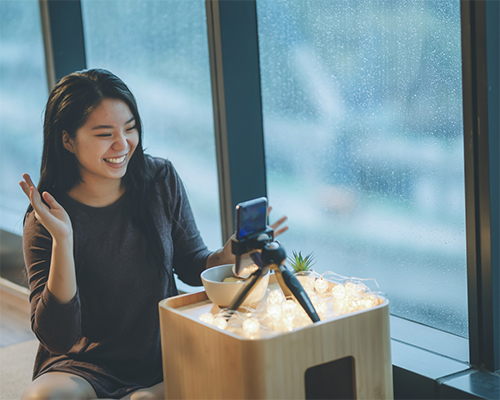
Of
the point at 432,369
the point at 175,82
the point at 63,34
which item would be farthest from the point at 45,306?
the point at 63,34

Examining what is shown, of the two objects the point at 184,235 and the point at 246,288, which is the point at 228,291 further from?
the point at 184,235

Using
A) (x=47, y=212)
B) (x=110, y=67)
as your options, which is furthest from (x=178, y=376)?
(x=110, y=67)

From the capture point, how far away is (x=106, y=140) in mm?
1394

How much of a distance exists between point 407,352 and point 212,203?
107cm

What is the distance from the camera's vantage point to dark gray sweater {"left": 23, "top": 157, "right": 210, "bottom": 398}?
1.39 meters

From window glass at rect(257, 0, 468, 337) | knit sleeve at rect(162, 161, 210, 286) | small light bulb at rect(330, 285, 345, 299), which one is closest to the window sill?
window glass at rect(257, 0, 468, 337)

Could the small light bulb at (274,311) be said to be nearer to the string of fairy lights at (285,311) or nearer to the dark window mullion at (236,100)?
the string of fairy lights at (285,311)

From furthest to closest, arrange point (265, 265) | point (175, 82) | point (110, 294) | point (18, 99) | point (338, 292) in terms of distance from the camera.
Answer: point (18, 99) < point (175, 82) < point (110, 294) < point (338, 292) < point (265, 265)

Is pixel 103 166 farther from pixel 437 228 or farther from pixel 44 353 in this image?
pixel 437 228

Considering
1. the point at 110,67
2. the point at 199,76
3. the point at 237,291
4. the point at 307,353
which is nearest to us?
the point at 307,353

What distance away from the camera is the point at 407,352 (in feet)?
5.06

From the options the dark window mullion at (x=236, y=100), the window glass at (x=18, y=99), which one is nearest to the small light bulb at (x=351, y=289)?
the dark window mullion at (x=236, y=100)

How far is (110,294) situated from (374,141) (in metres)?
0.88

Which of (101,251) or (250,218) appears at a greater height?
(250,218)
